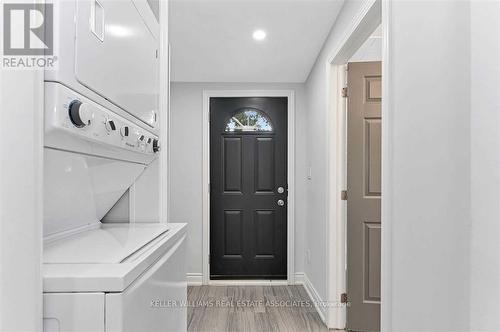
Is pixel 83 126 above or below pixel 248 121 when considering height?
below

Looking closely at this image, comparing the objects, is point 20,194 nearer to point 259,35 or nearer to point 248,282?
point 259,35

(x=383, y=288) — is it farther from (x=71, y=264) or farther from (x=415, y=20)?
(x=71, y=264)

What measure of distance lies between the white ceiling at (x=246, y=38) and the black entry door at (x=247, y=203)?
26.0 inches

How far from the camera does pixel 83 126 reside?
0.83 meters

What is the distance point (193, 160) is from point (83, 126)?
327 cm

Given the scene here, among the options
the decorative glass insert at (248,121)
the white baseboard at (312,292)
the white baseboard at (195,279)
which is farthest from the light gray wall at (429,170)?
the white baseboard at (195,279)

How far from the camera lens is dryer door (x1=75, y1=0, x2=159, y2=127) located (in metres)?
0.88

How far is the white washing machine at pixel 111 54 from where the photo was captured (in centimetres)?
79

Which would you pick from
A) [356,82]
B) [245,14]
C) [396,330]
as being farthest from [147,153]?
[356,82]

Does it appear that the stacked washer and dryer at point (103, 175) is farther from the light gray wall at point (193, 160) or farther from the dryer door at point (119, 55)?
the light gray wall at point (193, 160)

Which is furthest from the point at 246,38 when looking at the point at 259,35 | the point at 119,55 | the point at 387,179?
the point at 119,55

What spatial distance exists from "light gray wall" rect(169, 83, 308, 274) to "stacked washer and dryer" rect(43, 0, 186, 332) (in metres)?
2.48

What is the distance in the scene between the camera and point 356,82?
2.74 metres

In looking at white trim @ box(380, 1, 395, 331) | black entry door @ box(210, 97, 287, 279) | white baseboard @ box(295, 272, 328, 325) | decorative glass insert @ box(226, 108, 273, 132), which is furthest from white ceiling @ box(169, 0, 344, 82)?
white baseboard @ box(295, 272, 328, 325)
